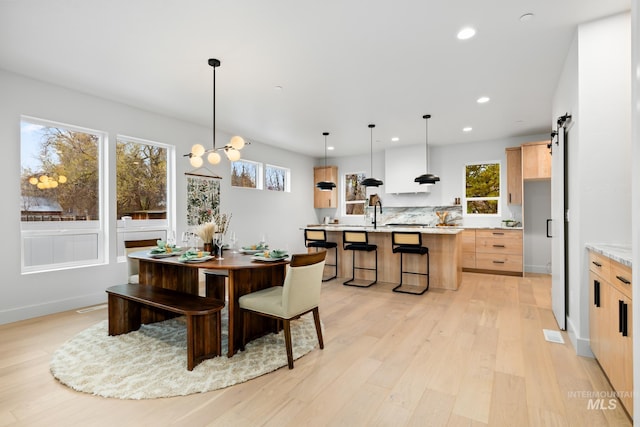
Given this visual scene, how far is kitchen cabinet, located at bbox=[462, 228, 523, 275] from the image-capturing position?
19.7ft

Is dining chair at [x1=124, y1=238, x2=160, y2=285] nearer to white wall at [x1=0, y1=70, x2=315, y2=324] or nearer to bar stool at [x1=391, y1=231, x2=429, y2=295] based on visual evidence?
white wall at [x1=0, y1=70, x2=315, y2=324]

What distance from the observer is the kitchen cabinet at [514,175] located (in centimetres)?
621

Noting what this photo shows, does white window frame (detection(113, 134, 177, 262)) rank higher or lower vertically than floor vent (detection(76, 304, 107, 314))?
higher

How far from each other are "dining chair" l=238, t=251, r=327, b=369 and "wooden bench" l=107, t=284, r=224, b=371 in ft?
0.86

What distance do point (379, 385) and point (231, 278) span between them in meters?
1.43

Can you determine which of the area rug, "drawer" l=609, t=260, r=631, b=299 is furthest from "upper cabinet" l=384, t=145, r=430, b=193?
"drawer" l=609, t=260, r=631, b=299

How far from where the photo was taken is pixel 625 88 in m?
2.46

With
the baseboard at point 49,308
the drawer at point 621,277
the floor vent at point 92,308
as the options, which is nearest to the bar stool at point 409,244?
the drawer at point 621,277

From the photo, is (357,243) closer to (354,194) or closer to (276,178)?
(276,178)

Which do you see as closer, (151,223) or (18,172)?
(18,172)

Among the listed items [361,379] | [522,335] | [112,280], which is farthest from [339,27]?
[112,280]

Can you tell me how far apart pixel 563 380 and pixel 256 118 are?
16.5 ft

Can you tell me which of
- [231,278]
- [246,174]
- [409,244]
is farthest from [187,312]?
[246,174]

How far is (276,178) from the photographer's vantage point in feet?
24.9
